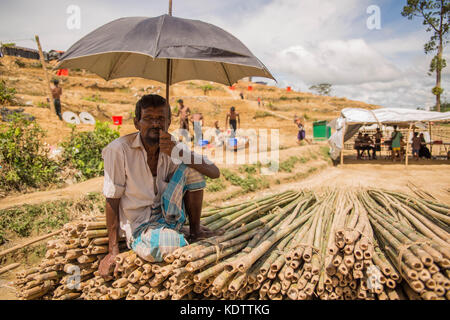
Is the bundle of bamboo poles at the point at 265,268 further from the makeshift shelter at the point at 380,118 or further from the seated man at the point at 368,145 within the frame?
the seated man at the point at 368,145

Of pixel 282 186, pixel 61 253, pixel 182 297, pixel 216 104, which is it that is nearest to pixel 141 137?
pixel 61 253

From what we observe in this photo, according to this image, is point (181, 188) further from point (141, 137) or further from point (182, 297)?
point (182, 297)

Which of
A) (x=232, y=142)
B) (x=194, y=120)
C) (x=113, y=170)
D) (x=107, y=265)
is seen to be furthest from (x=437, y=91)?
(x=107, y=265)

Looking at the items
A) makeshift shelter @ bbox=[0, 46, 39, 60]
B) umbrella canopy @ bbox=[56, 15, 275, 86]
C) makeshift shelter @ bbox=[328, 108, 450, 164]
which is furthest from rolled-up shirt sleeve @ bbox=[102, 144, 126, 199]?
makeshift shelter @ bbox=[0, 46, 39, 60]

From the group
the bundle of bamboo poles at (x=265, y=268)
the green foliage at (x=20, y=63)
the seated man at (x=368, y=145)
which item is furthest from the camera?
the green foliage at (x=20, y=63)

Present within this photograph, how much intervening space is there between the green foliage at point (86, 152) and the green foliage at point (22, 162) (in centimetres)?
35

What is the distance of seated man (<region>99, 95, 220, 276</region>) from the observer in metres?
1.96

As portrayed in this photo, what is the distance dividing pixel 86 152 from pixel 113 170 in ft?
13.4

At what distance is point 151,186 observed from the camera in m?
2.16

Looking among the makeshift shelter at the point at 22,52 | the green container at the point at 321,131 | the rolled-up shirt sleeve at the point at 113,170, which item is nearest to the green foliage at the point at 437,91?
the green container at the point at 321,131

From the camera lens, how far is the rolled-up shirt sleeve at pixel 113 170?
1.98m

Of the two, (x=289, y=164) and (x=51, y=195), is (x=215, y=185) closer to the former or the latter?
(x=51, y=195)

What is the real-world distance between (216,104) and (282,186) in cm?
1605
